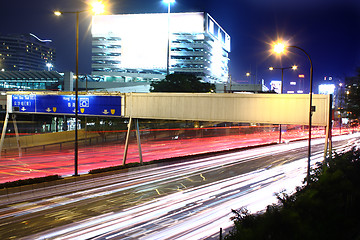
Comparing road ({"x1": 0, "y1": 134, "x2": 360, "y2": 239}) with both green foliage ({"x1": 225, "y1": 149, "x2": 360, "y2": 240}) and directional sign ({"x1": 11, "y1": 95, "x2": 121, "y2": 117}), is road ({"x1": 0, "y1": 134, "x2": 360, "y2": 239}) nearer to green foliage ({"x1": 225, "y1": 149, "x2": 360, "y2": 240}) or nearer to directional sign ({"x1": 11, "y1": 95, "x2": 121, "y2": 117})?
green foliage ({"x1": 225, "y1": 149, "x2": 360, "y2": 240})

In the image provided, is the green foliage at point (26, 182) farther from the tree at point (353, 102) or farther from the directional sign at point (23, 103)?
the tree at point (353, 102)

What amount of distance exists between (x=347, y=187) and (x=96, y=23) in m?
142

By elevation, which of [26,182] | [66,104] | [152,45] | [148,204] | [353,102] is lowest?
[148,204]

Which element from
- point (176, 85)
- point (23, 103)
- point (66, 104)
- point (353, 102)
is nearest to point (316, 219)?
point (353, 102)

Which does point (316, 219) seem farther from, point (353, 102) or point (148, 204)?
point (353, 102)

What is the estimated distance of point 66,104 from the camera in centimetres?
2694

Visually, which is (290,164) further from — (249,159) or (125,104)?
(125,104)

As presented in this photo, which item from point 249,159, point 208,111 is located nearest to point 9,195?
point 208,111

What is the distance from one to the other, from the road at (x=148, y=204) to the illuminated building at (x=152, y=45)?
101892mm

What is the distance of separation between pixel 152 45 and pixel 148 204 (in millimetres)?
118369

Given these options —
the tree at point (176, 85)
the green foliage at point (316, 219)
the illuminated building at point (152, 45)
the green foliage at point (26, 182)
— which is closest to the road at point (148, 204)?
the green foliage at point (26, 182)

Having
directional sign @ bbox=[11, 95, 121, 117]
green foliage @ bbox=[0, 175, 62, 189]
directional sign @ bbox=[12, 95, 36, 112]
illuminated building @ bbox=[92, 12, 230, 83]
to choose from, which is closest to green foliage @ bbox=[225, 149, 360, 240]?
green foliage @ bbox=[0, 175, 62, 189]

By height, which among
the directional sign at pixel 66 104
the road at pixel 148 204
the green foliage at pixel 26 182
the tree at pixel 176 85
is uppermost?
the tree at pixel 176 85

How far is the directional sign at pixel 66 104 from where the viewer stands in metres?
25.4
